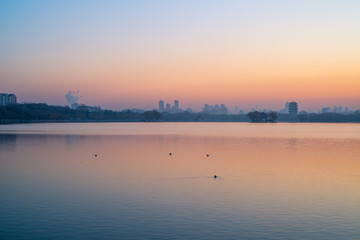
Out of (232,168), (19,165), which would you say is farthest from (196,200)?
(19,165)

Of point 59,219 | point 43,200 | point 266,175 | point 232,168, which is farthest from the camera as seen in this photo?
point 232,168

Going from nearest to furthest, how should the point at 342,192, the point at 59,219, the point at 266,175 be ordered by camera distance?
the point at 59,219 → the point at 342,192 → the point at 266,175

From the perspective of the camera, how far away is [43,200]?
1814 cm

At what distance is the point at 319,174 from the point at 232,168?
6381 millimetres

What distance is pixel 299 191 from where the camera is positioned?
20.7 m

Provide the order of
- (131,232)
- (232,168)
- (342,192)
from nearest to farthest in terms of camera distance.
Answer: (131,232)
(342,192)
(232,168)

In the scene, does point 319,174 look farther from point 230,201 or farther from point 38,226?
point 38,226

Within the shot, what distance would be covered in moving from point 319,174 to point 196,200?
1230cm

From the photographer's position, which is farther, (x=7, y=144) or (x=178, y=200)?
(x=7, y=144)

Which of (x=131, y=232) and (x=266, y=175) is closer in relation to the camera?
(x=131, y=232)

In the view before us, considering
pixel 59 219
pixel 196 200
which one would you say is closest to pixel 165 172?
pixel 196 200

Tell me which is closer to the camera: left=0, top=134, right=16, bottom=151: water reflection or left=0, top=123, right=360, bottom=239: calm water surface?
left=0, top=123, right=360, bottom=239: calm water surface

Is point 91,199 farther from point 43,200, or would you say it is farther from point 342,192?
point 342,192

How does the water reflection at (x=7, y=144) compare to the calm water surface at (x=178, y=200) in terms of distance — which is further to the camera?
the water reflection at (x=7, y=144)
